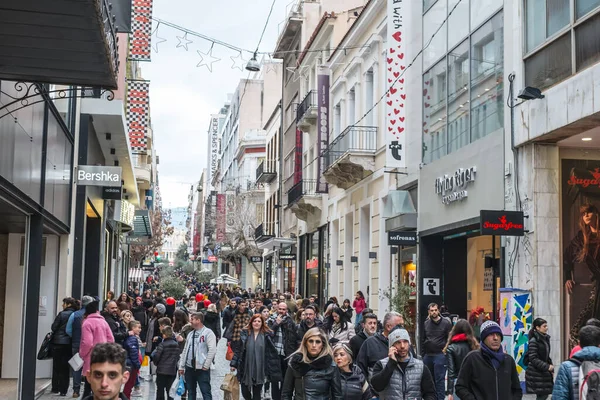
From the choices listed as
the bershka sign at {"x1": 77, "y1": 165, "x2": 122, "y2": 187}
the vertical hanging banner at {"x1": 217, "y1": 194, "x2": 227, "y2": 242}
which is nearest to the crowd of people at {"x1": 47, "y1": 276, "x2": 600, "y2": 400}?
the bershka sign at {"x1": 77, "y1": 165, "x2": 122, "y2": 187}

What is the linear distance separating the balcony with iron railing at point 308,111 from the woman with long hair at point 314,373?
29.3 metres

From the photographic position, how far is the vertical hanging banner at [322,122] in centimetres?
3425

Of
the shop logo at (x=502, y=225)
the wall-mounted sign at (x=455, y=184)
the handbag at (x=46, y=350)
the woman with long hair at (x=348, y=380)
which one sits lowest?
the handbag at (x=46, y=350)

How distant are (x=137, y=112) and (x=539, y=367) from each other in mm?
25703

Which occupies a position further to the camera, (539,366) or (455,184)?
(455,184)

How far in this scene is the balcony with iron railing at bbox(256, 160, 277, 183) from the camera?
180 feet

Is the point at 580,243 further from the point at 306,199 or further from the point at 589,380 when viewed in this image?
the point at 306,199

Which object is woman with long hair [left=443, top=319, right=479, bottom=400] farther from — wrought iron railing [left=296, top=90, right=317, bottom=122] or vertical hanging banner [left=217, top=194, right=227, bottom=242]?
vertical hanging banner [left=217, top=194, right=227, bottom=242]

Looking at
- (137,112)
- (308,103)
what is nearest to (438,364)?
(137,112)

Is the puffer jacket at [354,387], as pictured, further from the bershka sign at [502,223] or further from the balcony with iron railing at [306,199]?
the balcony with iron railing at [306,199]

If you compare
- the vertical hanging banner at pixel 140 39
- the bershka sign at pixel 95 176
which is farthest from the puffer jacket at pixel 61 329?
the vertical hanging banner at pixel 140 39

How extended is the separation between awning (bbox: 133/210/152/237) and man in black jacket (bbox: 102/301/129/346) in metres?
25.1

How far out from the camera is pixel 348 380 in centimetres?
847

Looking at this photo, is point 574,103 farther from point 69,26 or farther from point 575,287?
point 69,26
